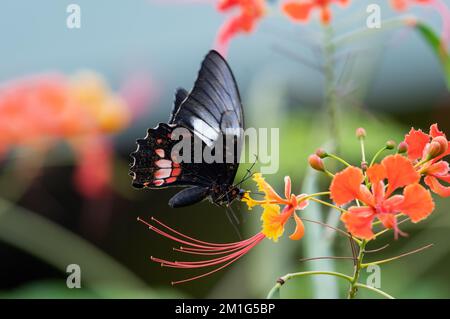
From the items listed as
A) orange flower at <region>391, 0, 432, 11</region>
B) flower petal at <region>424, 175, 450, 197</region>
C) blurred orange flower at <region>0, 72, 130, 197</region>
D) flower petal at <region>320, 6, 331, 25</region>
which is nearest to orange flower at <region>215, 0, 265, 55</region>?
flower petal at <region>320, 6, 331, 25</region>

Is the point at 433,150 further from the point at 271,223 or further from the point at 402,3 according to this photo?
the point at 402,3

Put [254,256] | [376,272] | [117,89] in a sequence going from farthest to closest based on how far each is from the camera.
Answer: [117,89] → [254,256] → [376,272]

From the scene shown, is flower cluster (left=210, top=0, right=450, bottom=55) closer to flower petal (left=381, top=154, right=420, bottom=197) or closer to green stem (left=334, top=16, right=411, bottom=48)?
green stem (left=334, top=16, right=411, bottom=48)

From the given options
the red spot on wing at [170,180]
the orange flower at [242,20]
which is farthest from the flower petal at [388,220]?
the orange flower at [242,20]

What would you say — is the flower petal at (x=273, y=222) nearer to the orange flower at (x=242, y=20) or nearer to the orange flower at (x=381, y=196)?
the orange flower at (x=381, y=196)

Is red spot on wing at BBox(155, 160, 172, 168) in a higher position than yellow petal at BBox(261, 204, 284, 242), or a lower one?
higher

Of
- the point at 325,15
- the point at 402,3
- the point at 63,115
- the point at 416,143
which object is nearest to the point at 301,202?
the point at 416,143

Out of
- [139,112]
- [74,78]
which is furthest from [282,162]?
[74,78]
